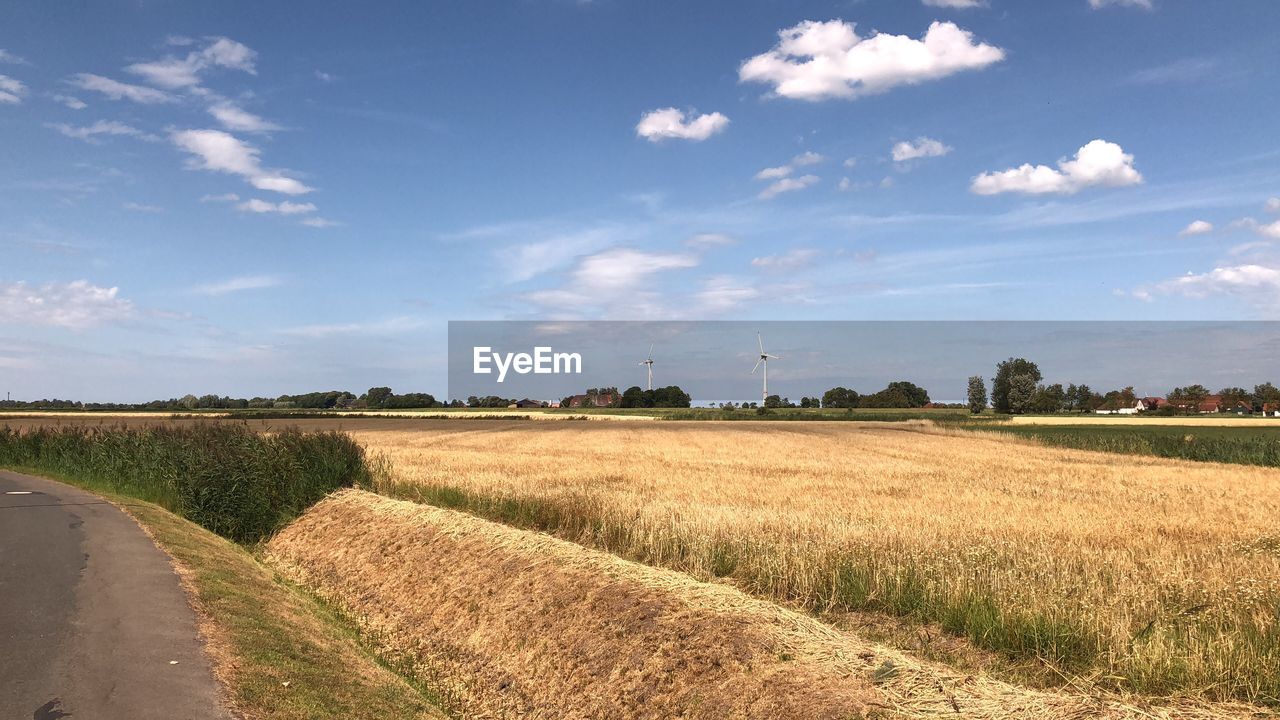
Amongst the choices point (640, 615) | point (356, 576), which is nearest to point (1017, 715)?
point (640, 615)

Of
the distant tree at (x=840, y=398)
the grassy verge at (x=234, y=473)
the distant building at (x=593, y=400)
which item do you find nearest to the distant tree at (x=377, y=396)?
the distant building at (x=593, y=400)

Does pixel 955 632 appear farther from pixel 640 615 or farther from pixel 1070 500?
pixel 1070 500

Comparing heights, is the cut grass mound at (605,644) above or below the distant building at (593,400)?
below

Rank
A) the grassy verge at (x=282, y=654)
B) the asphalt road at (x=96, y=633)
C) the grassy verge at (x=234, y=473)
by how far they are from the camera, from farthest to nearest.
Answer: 1. the grassy verge at (x=234, y=473)
2. the grassy verge at (x=282, y=654)
3. the asphalt road at (x=96, y=633)

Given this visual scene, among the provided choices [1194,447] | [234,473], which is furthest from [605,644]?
[1194,447]

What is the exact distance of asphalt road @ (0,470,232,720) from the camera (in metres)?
7.79

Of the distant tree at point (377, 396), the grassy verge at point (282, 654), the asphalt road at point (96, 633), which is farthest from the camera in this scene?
the distant tree at point (377, 396)

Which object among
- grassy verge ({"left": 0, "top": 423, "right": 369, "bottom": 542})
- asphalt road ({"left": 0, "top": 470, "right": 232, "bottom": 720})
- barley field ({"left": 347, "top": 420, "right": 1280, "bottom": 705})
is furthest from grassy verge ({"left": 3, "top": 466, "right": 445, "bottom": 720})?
grassy verge ({"left": 0, "top": 423, "right": 369, "bottom": 542})

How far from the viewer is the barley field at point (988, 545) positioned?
841cm

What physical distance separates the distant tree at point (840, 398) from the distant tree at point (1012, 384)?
111 ft

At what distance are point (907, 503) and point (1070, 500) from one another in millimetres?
5170

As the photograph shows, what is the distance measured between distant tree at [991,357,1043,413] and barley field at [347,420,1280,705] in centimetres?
17171

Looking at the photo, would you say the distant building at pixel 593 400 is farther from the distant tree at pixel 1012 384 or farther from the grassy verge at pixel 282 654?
the grassy verge at pixel 282 654

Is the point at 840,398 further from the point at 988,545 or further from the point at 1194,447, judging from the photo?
the point at 988,545
